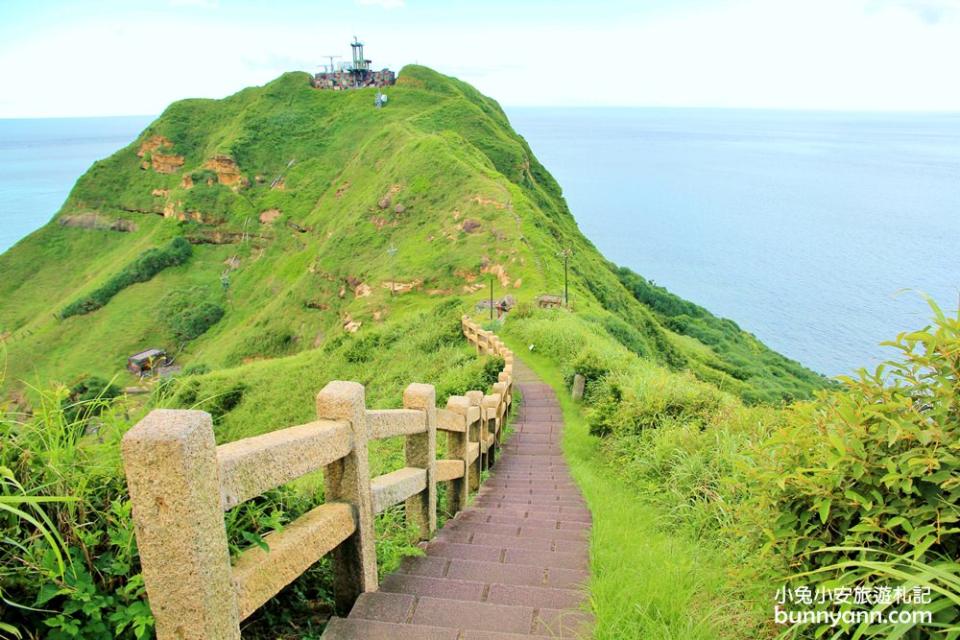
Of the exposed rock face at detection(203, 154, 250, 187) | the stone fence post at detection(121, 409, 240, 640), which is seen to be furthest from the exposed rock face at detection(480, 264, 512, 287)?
the exposed rock face at detection(203, 154, 250, 187)

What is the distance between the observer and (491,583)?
149 inches

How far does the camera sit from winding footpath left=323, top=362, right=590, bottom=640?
305 centimetres

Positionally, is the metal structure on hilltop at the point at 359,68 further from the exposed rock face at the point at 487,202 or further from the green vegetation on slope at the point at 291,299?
the exposed rock face at the point at 487,202

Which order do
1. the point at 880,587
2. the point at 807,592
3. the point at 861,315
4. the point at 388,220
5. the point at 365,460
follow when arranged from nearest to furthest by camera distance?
the point at 880,587 → the point at 807,592 → the point at 365,460 → the point at 388,220 → the point at 861,315

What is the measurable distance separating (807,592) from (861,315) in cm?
8548

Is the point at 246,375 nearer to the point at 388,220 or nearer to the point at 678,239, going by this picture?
the point at 388,220

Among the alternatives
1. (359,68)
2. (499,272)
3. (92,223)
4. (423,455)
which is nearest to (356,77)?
(359,68)

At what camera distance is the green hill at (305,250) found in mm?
37406

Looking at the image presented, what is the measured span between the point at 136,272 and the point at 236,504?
69.5 metres

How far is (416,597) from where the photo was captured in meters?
3.38

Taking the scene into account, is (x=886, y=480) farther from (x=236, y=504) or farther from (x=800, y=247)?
(x=800, y=247)

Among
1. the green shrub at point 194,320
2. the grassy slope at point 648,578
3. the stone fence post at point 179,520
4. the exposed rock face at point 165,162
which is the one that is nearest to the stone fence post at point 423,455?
the grassy slope at point 648,578

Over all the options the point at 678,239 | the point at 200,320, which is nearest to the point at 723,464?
the point at 200,320

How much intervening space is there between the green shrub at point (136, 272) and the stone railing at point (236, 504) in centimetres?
6752
